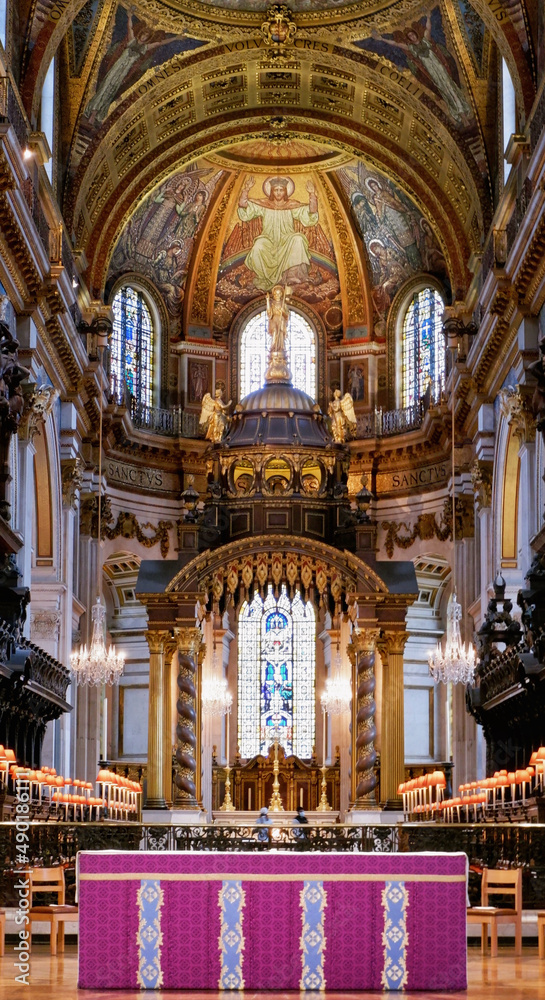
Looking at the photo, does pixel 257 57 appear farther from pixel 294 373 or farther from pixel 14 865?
pixel 14 865

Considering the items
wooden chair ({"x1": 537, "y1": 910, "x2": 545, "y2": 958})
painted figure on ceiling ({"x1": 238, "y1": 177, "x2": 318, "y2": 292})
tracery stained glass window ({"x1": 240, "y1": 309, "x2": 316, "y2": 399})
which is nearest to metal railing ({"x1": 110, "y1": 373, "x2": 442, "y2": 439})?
tracery stained glass window ({"x1": 240, "y1": 309, "x2": 316, "y2": 399})

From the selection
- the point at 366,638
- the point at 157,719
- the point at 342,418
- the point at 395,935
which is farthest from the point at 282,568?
the point at 395,935

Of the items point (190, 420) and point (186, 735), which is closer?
point (186, 735)

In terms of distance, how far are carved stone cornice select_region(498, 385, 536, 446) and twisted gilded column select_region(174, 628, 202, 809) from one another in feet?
22.0

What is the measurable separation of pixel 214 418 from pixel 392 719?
7.90 m

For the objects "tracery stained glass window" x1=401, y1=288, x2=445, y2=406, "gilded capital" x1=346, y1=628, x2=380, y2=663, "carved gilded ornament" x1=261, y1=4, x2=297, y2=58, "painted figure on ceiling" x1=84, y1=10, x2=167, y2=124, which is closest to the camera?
"gilded capital" x1=346, y1=628, x2=380, y2=663

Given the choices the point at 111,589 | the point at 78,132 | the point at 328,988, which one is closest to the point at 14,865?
the point at 328,988

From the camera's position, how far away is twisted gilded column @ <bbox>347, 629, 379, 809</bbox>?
25.6 metres

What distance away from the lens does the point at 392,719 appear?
85.2 feet

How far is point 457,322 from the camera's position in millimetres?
29156

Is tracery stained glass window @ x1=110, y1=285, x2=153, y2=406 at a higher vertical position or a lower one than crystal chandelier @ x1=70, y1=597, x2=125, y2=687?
higher

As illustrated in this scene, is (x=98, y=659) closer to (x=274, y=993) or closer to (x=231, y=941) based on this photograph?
(x=231, y=941)

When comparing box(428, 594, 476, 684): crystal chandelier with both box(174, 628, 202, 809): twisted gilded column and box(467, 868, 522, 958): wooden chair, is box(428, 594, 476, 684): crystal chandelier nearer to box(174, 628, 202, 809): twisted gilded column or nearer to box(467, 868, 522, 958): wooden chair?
box(174, 628, 202, 809): twisted gilded column

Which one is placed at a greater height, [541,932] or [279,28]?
[279,28]
